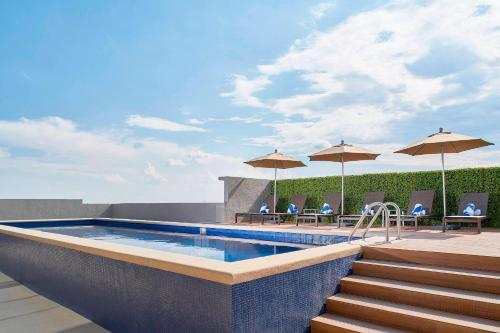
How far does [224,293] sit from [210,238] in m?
6.37

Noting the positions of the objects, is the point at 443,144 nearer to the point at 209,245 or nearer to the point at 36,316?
the point at 209,245

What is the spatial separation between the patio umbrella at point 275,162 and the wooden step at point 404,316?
867 centimetres

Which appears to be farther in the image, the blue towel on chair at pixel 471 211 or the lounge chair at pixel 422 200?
the lounge chair at pixel 422 200

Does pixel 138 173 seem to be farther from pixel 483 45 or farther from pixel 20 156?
pixel 483 45

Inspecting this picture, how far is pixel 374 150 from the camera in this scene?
11109 millimetres

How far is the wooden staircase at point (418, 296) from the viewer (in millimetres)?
3438

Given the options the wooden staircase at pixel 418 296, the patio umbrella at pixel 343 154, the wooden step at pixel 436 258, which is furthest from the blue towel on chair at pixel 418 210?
the wooden staircase at pixel 418 296

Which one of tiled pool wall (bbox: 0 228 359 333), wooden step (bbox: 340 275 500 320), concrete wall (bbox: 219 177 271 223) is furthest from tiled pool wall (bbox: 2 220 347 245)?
concrete wall (bbox: 219 177 271 223)

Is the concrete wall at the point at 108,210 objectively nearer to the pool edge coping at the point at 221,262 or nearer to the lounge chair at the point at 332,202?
the lounge chair at the point at 332,202

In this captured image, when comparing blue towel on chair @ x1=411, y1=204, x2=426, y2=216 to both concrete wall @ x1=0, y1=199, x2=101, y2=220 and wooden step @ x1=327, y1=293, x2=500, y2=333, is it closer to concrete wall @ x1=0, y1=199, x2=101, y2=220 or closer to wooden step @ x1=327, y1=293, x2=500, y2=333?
wooden step @ x1=327, y1=293, x2=500, y2=333

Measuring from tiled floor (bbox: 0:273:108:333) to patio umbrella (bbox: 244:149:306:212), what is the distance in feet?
26.0

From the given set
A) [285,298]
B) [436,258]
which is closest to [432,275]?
[436,258]

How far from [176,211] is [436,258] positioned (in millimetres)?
11112

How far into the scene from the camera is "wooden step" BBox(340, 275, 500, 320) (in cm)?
346
